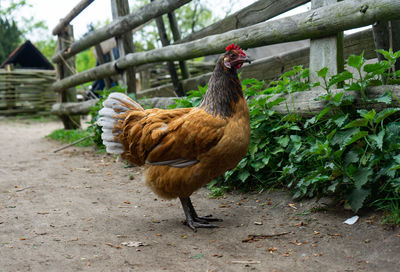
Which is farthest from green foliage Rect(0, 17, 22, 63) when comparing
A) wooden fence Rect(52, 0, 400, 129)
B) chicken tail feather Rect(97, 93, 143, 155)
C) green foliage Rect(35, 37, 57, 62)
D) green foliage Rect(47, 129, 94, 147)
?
chicken tail feather Rect(97, 93, 143, 155)

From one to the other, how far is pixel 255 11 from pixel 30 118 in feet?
44.9

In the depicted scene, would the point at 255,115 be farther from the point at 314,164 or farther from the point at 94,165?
the point at 94,165

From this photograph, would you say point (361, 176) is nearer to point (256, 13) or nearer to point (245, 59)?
point (245, 59)

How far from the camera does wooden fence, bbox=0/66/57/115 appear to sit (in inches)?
621

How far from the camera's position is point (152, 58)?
18.5 ft

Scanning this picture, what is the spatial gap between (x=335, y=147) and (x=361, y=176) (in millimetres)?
379

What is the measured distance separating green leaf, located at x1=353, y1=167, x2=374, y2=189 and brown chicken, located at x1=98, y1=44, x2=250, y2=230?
85 centimetres

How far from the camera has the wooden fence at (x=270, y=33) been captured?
9.77 feet

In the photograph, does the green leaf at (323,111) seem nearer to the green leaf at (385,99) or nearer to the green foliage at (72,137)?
the green leaf at (385,99)

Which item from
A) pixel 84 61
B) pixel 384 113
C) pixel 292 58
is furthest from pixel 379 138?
pixel 84 61

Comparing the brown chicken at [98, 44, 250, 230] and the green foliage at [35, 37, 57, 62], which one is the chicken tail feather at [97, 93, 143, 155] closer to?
the brown chicken at [98, 44, 250, 230]

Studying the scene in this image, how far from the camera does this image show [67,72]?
9.73 metres

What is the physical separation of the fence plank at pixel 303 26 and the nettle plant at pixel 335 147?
0.35m

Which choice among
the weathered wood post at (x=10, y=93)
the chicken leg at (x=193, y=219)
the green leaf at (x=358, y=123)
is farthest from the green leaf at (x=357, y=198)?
the weathered wood post at (x=10, y=93)
